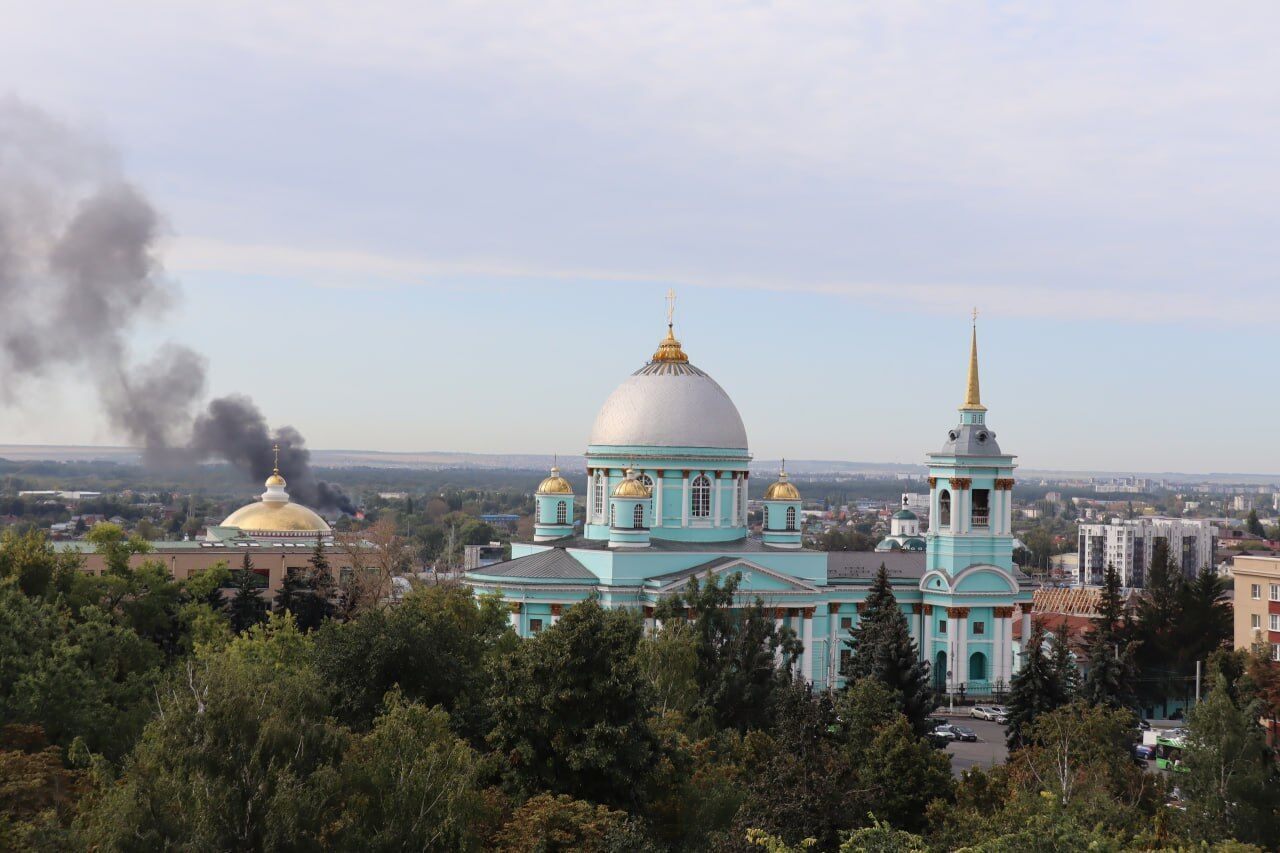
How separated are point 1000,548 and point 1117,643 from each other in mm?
4714

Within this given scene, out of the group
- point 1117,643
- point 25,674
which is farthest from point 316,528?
point 25,674

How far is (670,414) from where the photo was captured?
52.2 meters

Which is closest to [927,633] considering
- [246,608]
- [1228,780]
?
[246,608]

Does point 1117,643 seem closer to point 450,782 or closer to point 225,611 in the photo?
point 225,611

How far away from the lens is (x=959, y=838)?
24.3 metres

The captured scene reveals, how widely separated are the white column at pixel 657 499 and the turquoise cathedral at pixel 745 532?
0.03 meters

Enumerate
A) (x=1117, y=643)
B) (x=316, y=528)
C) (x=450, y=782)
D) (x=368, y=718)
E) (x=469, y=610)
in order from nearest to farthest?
(x=450, y=782), (x=368, y=718), (x=469, y=610), (x=1117, y=643), (x=316, y=528)

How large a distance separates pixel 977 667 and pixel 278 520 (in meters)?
34.0

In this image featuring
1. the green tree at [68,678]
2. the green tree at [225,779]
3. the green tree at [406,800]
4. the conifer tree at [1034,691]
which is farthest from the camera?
the conifer tree at [1034,691]

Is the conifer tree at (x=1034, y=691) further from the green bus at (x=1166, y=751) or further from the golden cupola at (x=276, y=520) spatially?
the golden cupola at (x=276, y=520)

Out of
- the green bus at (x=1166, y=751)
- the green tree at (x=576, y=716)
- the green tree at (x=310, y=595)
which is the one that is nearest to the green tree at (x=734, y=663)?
the green tree at (x=576, y=716)

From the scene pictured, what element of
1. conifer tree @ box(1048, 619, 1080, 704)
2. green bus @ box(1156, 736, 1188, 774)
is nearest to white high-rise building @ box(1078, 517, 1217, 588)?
conifer tree @ box(1048, 619, 1080, 704)

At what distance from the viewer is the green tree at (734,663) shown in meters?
36.3

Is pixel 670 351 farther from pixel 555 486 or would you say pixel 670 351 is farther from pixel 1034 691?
pixel 1034 691
